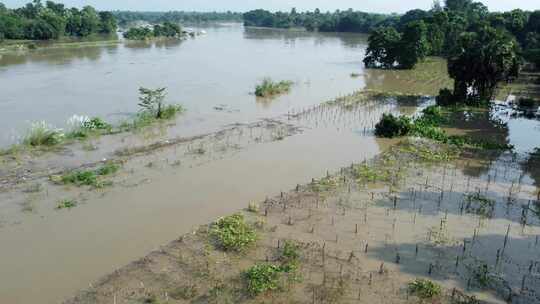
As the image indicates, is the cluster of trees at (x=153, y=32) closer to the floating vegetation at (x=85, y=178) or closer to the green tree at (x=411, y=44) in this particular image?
the green tree at (x=411, y=44)

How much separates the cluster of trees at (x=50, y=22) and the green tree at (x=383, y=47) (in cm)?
4663

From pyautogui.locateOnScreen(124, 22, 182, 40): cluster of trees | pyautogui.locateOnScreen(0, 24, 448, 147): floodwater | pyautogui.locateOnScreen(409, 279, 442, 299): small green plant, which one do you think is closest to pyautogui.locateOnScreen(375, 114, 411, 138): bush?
pyautogui.locateOnScreen(0, 24, 448, 147): floodwater

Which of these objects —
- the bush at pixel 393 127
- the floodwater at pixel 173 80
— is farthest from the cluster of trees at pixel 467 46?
the bush at pixel 393 127

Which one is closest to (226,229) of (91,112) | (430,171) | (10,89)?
(430,171)

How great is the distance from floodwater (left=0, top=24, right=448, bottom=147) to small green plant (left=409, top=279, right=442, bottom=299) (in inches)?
610

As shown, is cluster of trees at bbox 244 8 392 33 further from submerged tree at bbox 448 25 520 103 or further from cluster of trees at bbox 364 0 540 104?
submerged tree at bbox 448 25 520 103

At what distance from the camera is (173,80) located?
113 ft

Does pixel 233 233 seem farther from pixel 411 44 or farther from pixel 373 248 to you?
pixel 411 44

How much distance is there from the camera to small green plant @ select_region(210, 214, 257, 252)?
1091 centimetres

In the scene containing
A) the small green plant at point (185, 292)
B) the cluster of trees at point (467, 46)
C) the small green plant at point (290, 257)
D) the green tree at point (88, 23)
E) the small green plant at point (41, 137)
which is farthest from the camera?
the green tree at point (88, 23)

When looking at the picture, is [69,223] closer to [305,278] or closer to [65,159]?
[65,159]

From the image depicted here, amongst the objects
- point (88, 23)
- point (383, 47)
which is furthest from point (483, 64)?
point (88, 23)

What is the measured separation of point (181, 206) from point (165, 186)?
1686 mm

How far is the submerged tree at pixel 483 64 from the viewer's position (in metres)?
24.2
